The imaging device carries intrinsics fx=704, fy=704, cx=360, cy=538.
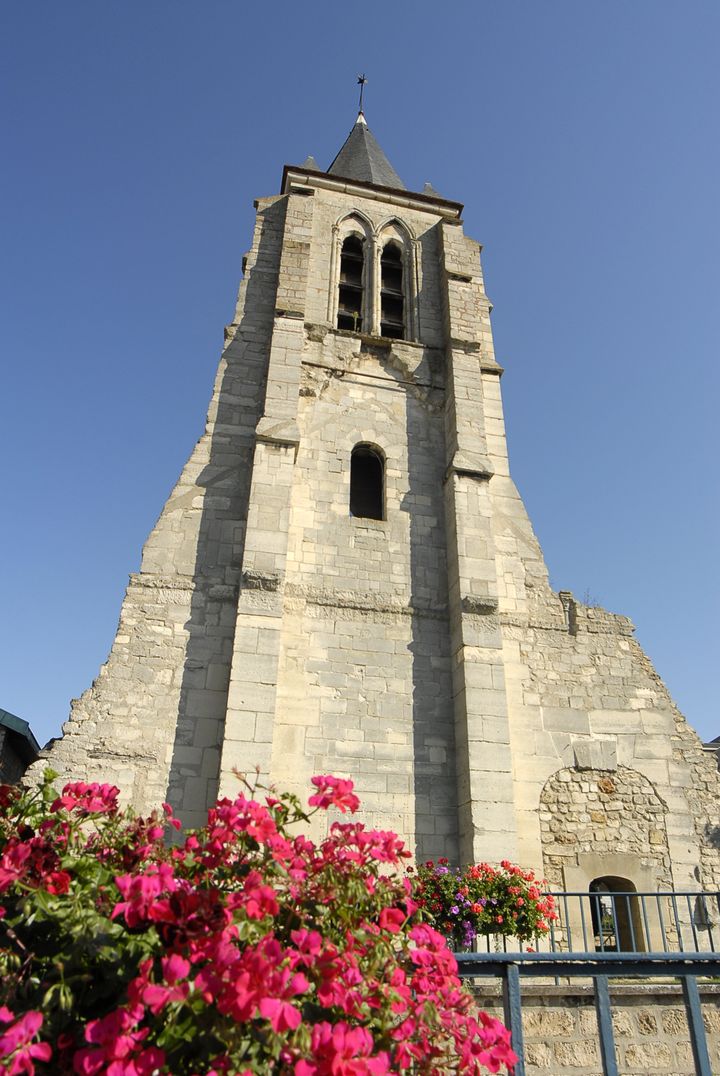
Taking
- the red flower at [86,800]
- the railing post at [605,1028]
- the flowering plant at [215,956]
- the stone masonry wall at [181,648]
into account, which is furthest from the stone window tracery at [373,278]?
the flowering plant at [215,956]

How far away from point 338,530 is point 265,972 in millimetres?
8967

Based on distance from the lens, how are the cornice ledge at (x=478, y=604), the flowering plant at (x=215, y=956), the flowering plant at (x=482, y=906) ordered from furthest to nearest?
1. the cornice ledge at (x=478, y=604)
2. the flowering plant at (x=482, y=906)
3. the flowering plant at (x=215, y=956)

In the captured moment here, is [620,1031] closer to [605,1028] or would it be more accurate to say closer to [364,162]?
[605,1028]

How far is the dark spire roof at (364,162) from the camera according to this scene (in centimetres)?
1756

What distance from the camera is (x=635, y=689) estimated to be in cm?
1022

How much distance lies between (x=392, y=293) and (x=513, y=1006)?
13134 millimetres

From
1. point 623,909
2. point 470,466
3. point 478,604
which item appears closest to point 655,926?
point 623,909

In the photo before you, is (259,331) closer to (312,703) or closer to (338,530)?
(338,530)

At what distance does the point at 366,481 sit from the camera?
12.6 m

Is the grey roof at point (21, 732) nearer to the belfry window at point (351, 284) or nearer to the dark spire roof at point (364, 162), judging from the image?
the belfry window at point (351, 284)

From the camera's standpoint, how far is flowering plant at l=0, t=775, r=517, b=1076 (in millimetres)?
2027

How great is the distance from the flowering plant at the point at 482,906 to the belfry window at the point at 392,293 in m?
9.96

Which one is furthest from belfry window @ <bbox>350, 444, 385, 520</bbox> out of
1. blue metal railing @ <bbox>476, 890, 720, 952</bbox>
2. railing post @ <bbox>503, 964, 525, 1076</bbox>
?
railing post @ <bbox>503, 964, 525, 1076</bbox>

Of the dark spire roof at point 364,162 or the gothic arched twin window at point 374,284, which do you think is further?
the dark spire roof at point 364,162
